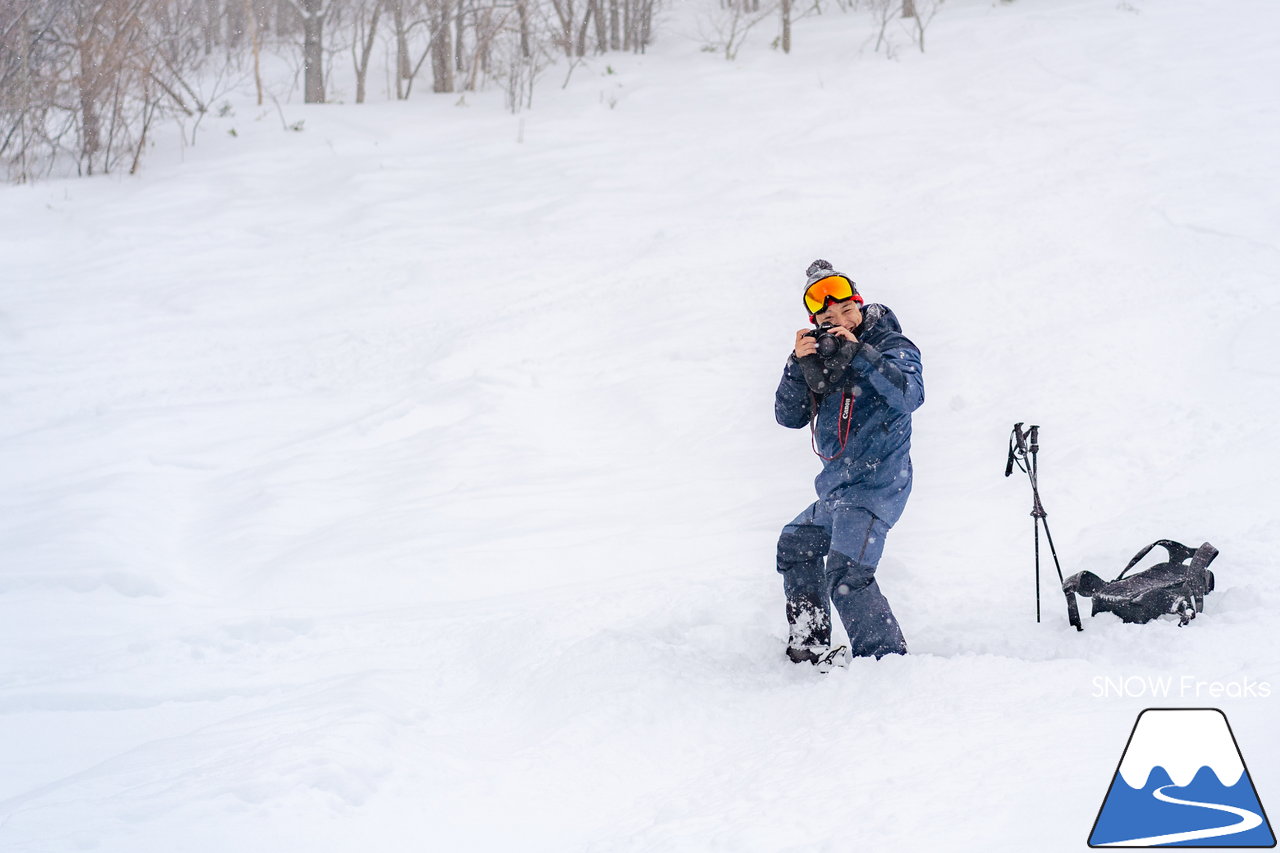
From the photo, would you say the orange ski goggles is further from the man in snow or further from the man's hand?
the man's hand

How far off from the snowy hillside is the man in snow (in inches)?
9.0

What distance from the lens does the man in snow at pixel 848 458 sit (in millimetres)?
3381

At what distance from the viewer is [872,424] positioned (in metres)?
3.48

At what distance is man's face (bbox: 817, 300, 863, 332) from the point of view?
3479 mm

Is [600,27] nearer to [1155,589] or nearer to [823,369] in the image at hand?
[823,369]

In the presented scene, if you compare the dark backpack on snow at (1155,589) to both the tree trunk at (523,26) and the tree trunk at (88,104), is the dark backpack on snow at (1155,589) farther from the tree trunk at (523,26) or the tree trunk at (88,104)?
the tree trunk at (523,26)

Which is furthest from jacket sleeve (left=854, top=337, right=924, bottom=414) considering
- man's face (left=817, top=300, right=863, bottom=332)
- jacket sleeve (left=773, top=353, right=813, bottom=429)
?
jacket sleeve (left=773, top=353, right=813, bottom=429)

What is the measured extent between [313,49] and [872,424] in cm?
1299

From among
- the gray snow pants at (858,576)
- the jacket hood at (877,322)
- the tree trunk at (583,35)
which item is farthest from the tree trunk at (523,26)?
the gray snow pants at (858,576)

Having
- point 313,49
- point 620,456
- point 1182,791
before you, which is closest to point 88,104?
point 313,49

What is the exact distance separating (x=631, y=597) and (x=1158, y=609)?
2036mm

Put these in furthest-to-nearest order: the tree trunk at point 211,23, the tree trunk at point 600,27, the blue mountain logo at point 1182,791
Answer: the tree trunk at point 211,23 → the tree trunk at point 600,27 → the blue mountain logo at point 1182,791

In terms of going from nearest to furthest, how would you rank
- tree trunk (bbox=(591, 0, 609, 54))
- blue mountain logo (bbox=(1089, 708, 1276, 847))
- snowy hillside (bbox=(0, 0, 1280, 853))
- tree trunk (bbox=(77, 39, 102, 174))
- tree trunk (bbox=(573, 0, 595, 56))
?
1. blue mountain logo (bbox=(1089, 708, 1276, 847))
2. snowy hillside (bbox=(0, 0, 1280, 853))
3. tree trunk (bbox=(77, 39, 102, 174))
4. tree trunk (bbox=(573, 0, 595, 56))
5. tree trunk (bbox=(591, 0, 609, 54))

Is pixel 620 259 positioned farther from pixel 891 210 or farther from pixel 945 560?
pixel 945 560
